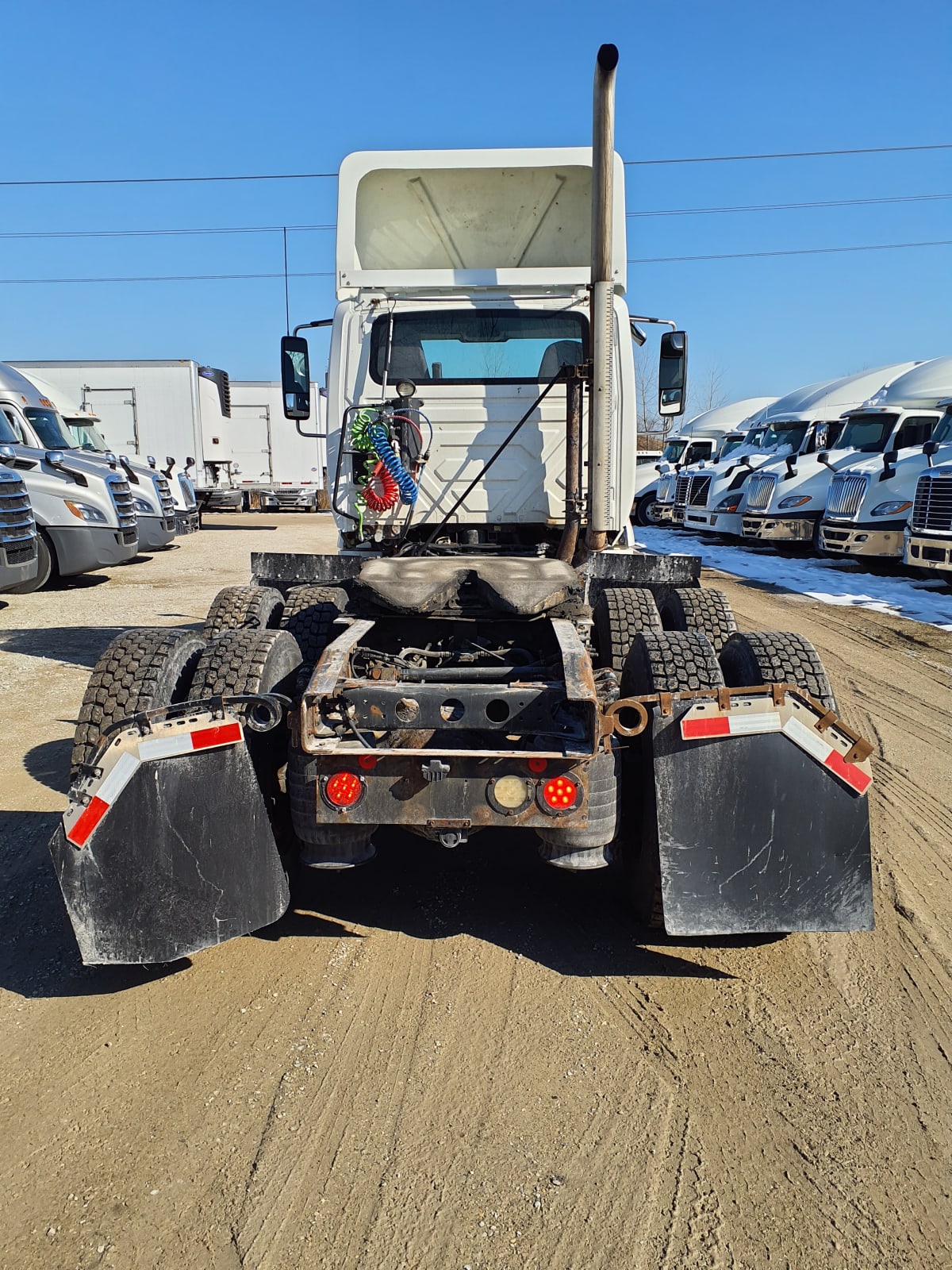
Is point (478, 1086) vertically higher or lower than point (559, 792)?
lower

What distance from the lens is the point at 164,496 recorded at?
16609 millimetres

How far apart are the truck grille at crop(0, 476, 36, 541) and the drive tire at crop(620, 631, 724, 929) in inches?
332

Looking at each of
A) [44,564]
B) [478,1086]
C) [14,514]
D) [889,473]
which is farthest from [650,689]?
[889,473]

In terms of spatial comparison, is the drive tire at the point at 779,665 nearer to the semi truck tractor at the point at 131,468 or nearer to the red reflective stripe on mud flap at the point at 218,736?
the red reflective stripe on mud flap at the point at 218,736

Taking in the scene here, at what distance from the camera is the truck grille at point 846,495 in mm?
14591

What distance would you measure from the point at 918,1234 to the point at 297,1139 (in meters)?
1.53

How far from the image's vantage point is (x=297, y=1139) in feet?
8.19

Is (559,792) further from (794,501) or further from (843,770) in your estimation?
(794,501)

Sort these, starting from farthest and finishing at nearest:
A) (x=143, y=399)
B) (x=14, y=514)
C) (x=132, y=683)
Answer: (x=143, y=399) < (x=14, y=514) < (x=132, y=683)

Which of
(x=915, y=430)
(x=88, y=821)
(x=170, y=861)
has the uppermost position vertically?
(x=915, y=430)

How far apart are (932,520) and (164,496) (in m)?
12.3

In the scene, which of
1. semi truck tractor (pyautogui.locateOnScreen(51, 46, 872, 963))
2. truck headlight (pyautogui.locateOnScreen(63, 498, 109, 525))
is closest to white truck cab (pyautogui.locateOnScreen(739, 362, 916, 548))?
truck headlight (pyautogui.locateOnScreen(63, 498, 109, 525))

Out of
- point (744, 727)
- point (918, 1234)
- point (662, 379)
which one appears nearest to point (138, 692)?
point (744, 727)

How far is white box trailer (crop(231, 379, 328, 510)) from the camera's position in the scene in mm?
27875
